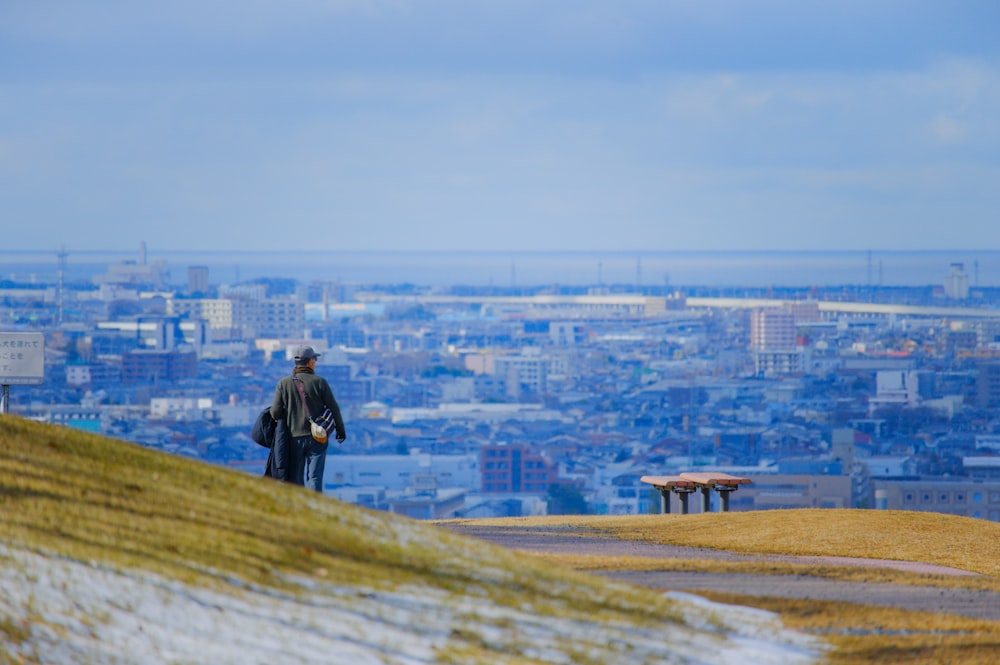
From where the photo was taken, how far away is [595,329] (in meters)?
138

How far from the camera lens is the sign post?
10.6 m

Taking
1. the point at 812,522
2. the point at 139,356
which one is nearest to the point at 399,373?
the point at 139,356

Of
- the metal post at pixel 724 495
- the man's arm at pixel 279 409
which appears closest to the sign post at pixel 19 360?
the man's arm at pixel 279 409

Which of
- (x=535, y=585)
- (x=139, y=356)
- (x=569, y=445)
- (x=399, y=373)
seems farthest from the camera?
(x=399, y=373)

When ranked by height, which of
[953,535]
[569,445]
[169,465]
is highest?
[169,465]

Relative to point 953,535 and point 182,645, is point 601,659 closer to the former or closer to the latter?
point 182,645

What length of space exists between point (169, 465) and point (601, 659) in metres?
2.51

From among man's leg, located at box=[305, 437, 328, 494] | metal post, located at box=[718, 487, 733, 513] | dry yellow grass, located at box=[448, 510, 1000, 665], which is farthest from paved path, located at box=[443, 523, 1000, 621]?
metal post, located at box=[718, 487, 733, 513]

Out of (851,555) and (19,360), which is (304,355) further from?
(851,555)

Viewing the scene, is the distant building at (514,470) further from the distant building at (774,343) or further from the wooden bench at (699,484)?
the wooden bench at (699,484)

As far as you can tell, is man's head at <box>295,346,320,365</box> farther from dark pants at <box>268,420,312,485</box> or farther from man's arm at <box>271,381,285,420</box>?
dark pants at <box>268,420,312,485</box>

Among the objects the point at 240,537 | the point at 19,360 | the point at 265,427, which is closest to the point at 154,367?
the point at 19,360

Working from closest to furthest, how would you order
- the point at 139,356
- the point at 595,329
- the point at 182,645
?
the point at 182,645, the point at 139,356, the point at 595,329

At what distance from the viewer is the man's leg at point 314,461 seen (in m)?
9.06
